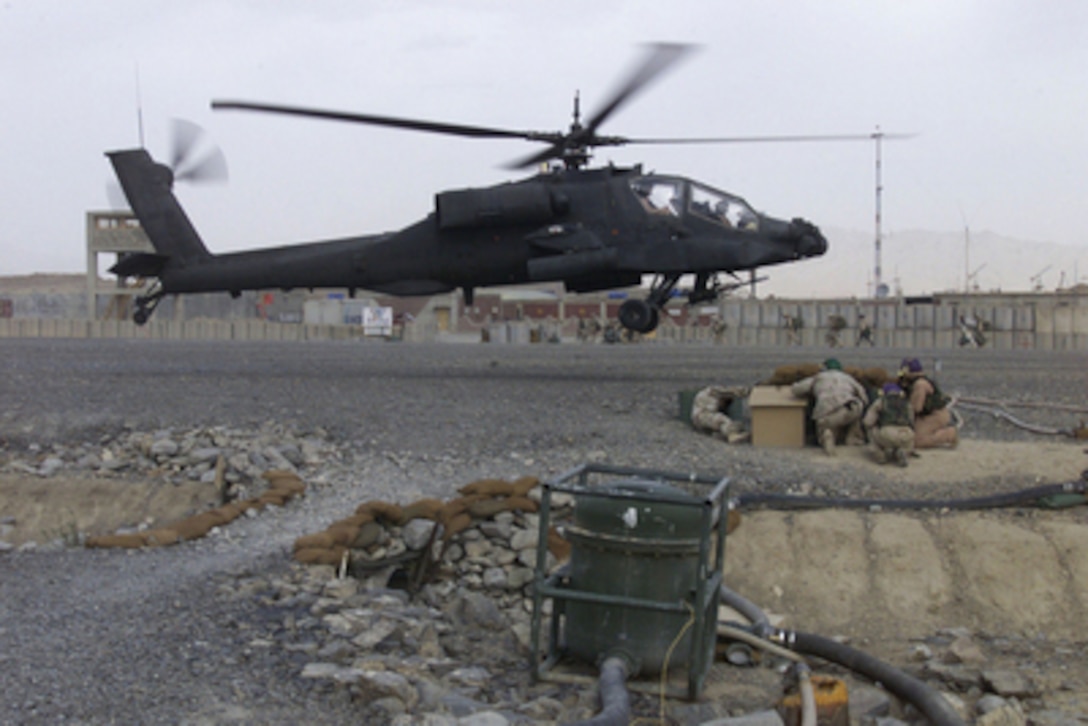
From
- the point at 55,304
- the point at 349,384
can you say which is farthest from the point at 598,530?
the point at 55,304

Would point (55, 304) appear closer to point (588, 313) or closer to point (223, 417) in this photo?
point (588, 313)

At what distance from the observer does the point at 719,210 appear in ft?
44.7

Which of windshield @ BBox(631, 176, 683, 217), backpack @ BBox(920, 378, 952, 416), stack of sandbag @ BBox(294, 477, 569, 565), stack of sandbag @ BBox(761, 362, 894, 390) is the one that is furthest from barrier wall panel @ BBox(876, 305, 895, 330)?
stack of sandbag @ BBox(294, 477, 569, 565)

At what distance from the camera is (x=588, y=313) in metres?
69.1

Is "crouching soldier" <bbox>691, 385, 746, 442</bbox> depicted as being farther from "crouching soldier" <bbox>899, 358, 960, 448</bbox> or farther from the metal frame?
the metal frame

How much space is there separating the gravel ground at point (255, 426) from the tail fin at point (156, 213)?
1.74 metres

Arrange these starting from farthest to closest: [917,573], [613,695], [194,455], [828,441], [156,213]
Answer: [156,213]
[828,441]
[194,455]
[917,573]
[613,695]

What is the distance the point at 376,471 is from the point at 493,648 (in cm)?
316

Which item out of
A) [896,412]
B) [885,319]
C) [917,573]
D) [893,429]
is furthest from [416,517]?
[885,319]

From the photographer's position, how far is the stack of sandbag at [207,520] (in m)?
6.78

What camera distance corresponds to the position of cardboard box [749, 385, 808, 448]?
370 inches

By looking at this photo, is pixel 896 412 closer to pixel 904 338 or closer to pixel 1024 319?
pixel 904 338

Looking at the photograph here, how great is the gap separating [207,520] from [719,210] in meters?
8.69

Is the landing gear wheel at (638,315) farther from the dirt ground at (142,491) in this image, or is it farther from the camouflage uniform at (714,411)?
the dirt ground at (142,491)
